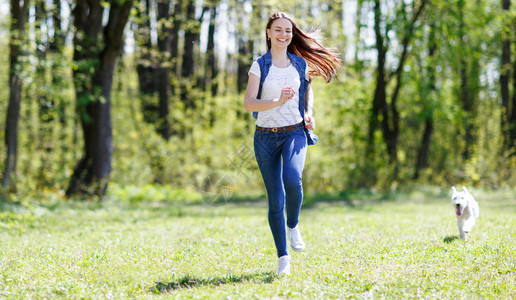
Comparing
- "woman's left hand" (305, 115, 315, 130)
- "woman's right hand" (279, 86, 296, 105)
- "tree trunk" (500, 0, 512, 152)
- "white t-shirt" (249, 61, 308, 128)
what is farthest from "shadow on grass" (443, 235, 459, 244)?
"tree trunk" (500, 0, 512, 152)

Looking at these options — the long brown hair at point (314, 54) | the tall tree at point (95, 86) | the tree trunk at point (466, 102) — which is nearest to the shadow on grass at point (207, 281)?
the long brown hair at point (314, 54)

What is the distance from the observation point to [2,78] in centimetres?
2191

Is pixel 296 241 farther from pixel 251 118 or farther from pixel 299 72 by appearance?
pixel 251 118

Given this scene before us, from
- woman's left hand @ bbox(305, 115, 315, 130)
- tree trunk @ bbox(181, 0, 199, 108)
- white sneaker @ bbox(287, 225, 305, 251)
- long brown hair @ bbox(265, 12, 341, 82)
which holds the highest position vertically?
tree trunk @ bbox(181, 0, 199, 108)

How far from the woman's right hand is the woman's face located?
1.74 feet

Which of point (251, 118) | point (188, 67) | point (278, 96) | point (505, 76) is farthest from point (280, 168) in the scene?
point (505, 76)

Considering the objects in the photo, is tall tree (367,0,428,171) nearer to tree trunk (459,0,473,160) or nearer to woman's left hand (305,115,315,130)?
tree trunk (459,0,473,160)

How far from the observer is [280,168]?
15.8ft

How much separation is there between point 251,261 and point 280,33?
2423 mm

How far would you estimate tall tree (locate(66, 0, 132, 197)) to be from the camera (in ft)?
45.9

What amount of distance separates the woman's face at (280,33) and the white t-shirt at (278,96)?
0.23 m

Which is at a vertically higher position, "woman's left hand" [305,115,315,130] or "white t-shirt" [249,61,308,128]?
"white t-shirt" [249,61,308,128]

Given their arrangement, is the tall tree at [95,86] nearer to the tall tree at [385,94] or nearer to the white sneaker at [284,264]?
the tall tree at [385,94]

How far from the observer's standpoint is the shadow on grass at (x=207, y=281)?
455 centimetres
